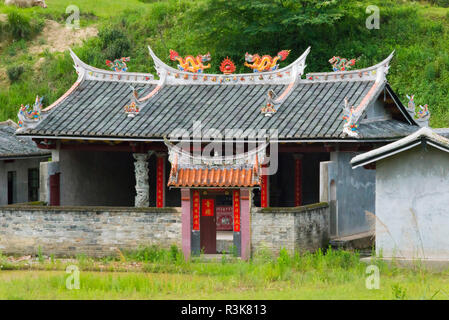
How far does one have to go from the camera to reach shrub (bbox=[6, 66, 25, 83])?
48.9 meters

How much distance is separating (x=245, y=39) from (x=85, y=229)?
20571mm

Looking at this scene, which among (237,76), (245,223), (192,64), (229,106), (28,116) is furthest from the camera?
(192,64)

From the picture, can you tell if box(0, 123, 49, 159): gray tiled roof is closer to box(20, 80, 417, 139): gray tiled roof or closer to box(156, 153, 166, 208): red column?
box(20, 80, 417, 139): gray tiled roof

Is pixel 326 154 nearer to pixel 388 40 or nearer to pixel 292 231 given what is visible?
pixel 292 231

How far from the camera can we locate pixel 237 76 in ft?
96.1

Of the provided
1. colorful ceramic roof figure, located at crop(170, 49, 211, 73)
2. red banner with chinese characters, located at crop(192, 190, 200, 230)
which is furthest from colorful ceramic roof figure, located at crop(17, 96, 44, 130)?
red banner with chinese characters, located at crop(192, 190, 200, 230)

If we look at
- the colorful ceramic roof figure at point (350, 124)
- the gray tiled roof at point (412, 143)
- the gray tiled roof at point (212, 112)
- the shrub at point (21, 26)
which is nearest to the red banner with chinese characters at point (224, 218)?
the gray tiled roof at point (212, 112)

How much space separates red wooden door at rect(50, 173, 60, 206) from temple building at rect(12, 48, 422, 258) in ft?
0.15

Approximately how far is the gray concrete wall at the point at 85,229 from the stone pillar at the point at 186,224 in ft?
0.47

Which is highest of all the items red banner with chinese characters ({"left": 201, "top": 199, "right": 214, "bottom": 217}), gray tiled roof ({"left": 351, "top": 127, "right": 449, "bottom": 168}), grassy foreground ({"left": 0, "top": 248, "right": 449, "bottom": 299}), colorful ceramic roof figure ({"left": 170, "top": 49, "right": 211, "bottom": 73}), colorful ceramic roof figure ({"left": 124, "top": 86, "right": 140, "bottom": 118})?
colorful ceramic roof figure ({"left": 170, "top": 49, "right": 211, "bottom": 73})

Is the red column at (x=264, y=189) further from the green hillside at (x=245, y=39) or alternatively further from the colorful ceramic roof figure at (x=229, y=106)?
the green hillside at (x=245, y=39)

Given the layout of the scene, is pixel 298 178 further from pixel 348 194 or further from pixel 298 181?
pixel 348 194

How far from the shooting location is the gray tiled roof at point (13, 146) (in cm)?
2934

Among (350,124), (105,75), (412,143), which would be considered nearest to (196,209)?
(350,124)
